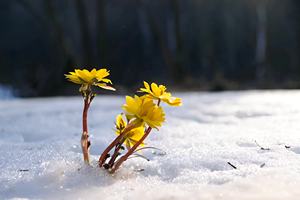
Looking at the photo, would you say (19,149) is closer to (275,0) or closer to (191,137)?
(191,137)

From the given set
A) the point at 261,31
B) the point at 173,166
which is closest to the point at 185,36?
the point at 261,31

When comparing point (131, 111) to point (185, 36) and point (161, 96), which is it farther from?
point (185, 36)

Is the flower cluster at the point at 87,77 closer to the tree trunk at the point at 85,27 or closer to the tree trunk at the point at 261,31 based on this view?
the tree trunk at the point at 85,27

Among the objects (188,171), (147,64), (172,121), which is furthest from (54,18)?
(188,171)

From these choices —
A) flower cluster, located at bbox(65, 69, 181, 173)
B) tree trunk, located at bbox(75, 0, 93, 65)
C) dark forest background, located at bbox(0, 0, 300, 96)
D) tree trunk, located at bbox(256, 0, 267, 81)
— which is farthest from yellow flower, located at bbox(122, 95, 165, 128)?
tree trunk, located at bbox(256, 0, 267, 81)

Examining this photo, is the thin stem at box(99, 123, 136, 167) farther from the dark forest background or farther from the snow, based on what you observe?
the dark forest background

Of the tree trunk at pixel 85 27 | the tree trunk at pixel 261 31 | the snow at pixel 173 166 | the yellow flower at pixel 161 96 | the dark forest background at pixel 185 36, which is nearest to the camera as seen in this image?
the snow at pixel 173 166

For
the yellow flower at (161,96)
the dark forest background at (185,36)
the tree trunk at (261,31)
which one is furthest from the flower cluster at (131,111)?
the tree trunk at (261,31)

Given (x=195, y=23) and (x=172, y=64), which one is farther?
(x=195, y=23)
